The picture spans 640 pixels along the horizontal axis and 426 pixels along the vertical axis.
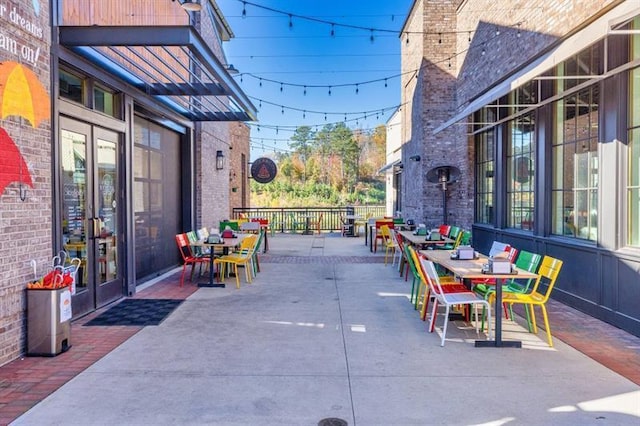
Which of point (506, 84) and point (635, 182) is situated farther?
point (506, 84)

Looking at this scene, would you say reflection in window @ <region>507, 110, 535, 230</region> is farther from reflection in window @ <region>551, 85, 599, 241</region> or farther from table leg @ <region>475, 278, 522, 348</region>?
table leg @ <region>475, 278, 522, 348</region>

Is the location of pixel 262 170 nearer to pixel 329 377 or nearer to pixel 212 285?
pixel 212 285

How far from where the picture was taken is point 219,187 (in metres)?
10.6

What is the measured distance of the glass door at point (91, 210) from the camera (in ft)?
16.2

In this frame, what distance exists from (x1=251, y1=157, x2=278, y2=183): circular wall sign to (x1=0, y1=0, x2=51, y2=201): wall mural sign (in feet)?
35.7

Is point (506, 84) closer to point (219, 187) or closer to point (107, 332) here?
point (107, 332)

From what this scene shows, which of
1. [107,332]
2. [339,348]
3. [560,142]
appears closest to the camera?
[339,348]

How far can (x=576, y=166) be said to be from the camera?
5.62m

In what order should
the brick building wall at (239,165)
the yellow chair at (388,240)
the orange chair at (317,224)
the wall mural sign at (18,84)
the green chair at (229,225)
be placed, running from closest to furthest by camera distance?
the wall mural sign at (18,84), the yellow chair at (388,240), the green chair at (229,225), the brick building wall at (239,165), the orange chair at (317,224)

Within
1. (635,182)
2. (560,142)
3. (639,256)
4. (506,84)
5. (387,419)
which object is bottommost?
(387,419)

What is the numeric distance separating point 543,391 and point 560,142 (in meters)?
3.93

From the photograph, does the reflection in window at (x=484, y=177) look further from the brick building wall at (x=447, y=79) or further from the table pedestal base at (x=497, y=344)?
the table pedestal base at (x=497, y=344)

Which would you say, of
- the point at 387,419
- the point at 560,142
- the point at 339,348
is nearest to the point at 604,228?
the point at 560,142

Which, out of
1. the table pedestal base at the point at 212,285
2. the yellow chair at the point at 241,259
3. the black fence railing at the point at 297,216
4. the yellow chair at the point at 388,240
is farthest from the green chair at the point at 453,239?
the black fence railing at the point at 297,216
